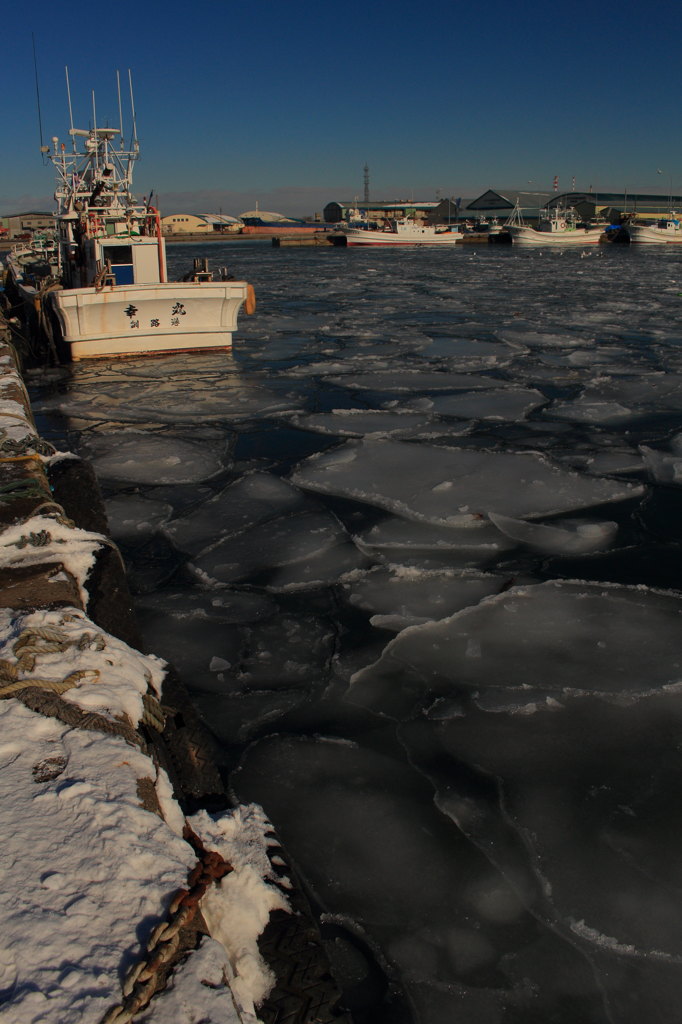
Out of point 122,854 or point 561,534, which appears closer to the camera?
point 122,854

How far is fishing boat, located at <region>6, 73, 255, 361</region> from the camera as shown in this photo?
37.8 feet

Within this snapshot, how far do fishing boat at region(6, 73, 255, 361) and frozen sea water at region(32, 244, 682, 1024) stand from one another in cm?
343

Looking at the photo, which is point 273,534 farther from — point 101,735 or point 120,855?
point 120,855

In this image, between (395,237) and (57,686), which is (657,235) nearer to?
(395,237)

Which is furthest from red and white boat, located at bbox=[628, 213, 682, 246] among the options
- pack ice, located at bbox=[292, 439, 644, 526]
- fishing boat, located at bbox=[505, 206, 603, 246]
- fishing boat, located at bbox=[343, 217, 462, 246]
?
pack ice, located at bbox=[292, 439, 644, 526]

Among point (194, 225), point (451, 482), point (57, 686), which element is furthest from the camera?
point (194, 225)

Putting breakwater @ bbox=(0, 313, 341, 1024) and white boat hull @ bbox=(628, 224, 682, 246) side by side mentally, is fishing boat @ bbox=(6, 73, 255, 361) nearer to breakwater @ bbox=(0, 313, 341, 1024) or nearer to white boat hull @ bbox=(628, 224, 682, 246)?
breakwater @ bbox=(0, 313, 341, 1024)

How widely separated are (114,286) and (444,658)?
33.5 feet

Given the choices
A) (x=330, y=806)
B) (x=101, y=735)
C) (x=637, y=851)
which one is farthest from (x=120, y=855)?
(x=637, y=851)

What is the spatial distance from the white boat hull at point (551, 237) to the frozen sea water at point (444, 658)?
5500 centimetres

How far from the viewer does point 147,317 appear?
11.9 m

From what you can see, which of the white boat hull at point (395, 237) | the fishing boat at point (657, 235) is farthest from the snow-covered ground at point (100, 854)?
the fishing boat at point (657, 235)

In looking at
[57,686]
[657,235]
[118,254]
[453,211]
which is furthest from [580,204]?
[57,686]

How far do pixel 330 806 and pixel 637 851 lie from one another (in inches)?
41.9
